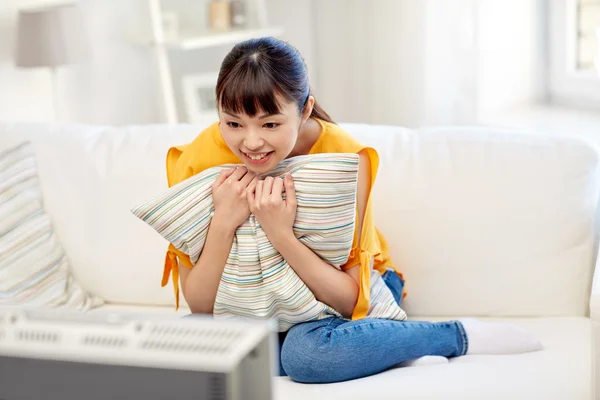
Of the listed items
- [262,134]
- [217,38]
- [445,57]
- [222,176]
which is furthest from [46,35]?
[262,134]

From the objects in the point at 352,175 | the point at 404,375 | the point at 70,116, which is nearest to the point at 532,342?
the point at 404,375

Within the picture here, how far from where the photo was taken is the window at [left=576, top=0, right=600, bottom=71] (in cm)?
282

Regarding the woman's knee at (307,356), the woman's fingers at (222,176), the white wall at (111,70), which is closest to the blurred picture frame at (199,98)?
the white wall at (111,70)

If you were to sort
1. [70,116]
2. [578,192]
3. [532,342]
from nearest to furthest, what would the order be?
[532,342]
[578,192]
[70,116]

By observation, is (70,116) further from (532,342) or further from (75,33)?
(532,342)

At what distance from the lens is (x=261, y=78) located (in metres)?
1.48

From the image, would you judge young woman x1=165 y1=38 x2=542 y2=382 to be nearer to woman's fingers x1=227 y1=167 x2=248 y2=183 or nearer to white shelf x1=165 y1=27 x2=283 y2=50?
woman's fingers x1=227 y1=167 x2=248 y2=183

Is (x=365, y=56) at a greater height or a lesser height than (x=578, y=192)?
greater

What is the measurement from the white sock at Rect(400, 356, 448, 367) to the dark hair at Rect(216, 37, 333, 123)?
529mm

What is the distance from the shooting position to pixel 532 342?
5.47 ft

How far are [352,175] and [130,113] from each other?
2.30 m

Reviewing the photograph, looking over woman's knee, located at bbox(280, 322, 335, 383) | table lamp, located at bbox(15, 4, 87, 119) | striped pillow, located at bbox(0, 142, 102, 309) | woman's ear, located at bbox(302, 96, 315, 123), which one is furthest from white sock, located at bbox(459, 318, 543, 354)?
table lamp, located at bbox(15, 4, 87, 119)

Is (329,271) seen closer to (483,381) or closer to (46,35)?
(483,381)

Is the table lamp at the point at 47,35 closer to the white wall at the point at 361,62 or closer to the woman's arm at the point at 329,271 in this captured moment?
the white wall at the point at 361,62
